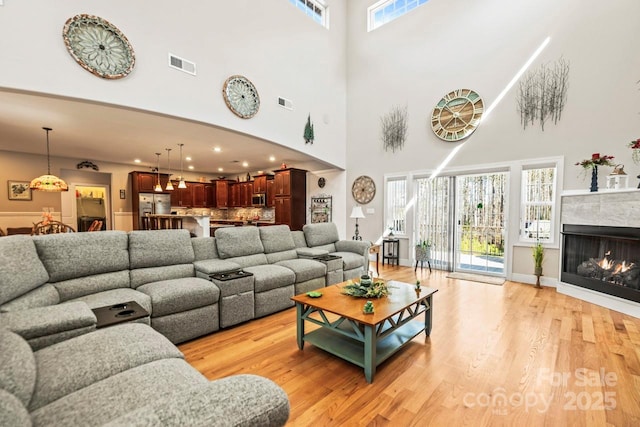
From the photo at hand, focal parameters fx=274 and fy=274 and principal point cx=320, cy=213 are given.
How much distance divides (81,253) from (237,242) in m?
1.61

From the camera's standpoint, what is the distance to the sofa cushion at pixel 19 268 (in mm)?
1830

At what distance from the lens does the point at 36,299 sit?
201cm

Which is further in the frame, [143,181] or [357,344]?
[143,181]

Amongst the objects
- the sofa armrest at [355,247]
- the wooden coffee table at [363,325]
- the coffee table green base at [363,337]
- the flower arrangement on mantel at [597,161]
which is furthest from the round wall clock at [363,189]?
the coffee table green base at [363,337]

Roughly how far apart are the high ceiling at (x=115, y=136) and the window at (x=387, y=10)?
3.78 meters

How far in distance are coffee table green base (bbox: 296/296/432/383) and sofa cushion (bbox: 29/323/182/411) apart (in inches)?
46.5

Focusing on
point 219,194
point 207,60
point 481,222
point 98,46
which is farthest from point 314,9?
point 219,194

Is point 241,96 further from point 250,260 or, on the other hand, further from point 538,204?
point 538,204

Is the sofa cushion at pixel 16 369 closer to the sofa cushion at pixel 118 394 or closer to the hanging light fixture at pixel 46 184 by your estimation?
the sofa cushion at pixel 118 394

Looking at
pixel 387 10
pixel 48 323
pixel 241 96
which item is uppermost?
pixel 387 10

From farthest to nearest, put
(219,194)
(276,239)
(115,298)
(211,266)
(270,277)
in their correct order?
(219,194)
(276,239)
(270,277)
(211,266)
(115,298)

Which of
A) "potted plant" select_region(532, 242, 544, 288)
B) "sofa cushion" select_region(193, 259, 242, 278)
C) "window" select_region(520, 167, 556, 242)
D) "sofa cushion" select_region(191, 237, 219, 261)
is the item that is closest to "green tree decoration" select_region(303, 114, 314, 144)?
"sofa cushion" select_region(191, 237, 219, 261)

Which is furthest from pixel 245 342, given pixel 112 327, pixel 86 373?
pixel 86 373

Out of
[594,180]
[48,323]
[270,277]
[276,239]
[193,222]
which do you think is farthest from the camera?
[193,222]
